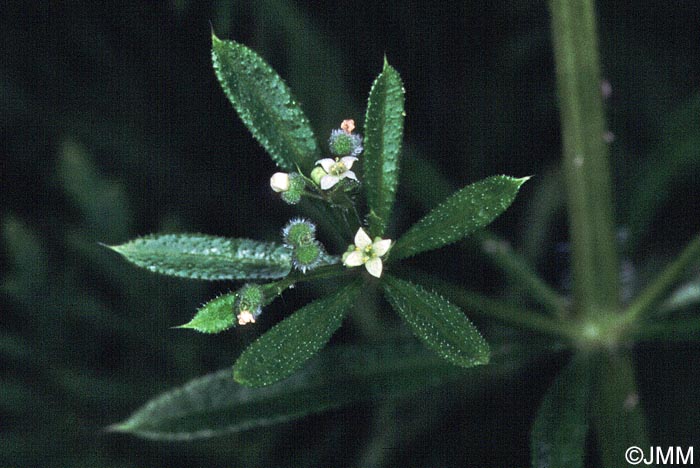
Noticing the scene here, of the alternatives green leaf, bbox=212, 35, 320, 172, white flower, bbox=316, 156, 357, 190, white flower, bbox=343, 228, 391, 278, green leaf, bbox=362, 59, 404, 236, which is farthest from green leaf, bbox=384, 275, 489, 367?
green leaf, bbox=212, 35, 320, 172

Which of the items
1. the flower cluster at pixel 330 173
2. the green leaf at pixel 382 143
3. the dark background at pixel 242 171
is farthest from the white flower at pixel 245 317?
the dark background at pixel 242 171

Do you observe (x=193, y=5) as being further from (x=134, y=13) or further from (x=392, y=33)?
(x=392, y=33)

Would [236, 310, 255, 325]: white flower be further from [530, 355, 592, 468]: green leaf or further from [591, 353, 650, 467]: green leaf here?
[591, 353, 650, 467]: green leaf

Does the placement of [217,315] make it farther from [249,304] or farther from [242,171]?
[242,171]

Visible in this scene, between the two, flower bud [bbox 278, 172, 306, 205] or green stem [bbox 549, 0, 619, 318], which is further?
green stem [bbox 549, 0, 619, 318]

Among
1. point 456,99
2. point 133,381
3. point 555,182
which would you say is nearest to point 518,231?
point 555,182

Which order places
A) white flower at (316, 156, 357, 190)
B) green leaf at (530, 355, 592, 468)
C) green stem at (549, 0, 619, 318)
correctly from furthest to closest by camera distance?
1. green stem at (549, 0, 619, 318)
2. green leaf at (530, 355, 592, 468)
3. white flower at (316, 156, 357, 190)

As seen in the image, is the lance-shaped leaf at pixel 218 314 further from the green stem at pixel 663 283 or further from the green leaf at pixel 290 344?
the green stem at pixel 663 283
